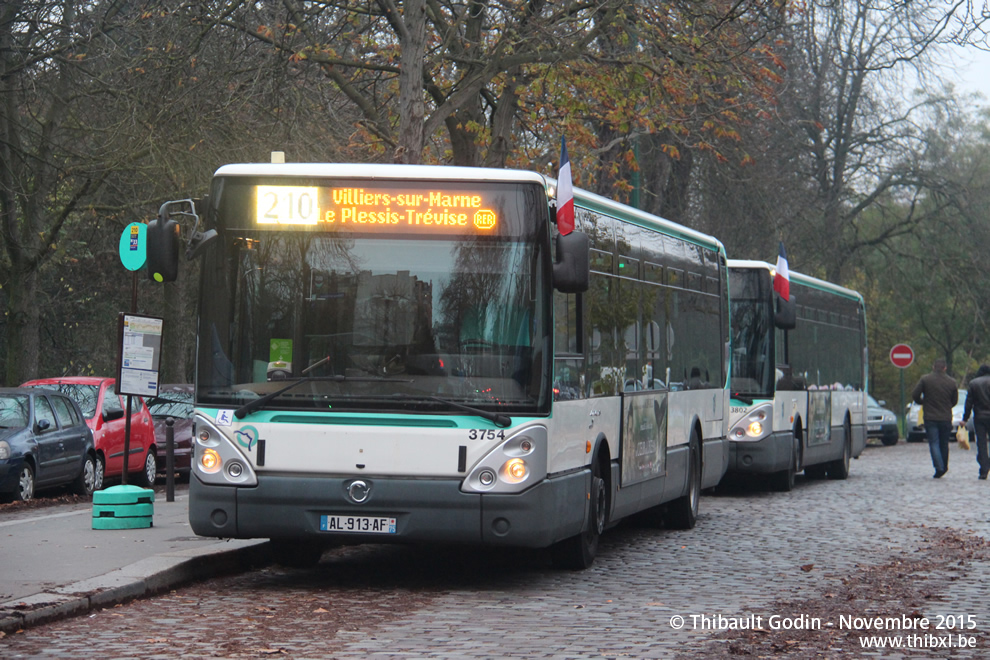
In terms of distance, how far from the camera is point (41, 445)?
19250 millimetres

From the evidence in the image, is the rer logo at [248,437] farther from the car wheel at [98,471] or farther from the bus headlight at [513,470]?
the car wheel at [98,471]

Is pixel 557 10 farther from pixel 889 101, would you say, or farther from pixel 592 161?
pixel 889 101

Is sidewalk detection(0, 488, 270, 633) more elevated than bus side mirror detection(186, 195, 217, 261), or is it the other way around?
bus side mirror detection(186, 195, 217, 261)

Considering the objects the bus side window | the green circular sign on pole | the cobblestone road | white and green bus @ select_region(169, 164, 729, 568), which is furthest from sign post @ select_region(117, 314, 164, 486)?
the bus side window

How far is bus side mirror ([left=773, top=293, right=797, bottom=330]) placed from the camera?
20.9m

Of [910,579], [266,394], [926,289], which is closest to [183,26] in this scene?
[266,394]

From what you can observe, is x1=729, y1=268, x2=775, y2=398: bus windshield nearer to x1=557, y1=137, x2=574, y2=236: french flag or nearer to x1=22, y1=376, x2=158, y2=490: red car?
x1=22, y1=376, x2=158, y2=490: red car

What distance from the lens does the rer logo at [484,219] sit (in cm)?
1050

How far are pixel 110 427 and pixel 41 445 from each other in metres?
2.68

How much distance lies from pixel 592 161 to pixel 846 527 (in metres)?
8.67

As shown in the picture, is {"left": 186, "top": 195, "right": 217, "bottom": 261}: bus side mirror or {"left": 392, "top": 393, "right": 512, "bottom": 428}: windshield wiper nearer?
{"left": 392, "top": 393, "right": 512, "bottom": 428}: windshield wiper

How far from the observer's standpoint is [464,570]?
12016 millimetres

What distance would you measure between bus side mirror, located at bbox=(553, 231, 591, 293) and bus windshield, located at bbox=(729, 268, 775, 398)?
35.6 feet

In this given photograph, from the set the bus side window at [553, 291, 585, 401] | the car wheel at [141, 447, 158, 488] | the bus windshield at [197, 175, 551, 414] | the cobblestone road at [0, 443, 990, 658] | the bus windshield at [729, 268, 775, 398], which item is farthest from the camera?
the car wheel at [141, 447, 158, 488]
